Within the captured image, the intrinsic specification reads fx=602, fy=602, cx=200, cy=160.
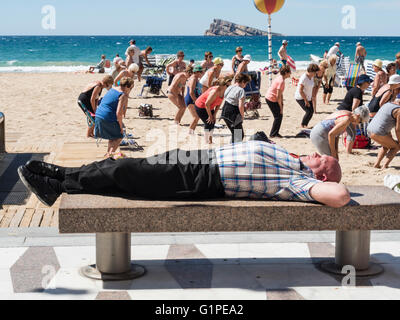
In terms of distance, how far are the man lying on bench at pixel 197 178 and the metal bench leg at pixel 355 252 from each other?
0.52 m

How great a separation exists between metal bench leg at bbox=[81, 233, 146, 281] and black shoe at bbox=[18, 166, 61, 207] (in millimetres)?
411

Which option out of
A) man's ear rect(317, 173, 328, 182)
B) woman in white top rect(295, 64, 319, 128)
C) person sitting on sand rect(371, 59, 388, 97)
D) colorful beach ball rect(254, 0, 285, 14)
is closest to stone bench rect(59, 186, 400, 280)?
man's ear rect(317, 173, 328, 182)

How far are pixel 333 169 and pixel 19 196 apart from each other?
3827 millimetres

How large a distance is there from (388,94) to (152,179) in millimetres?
6481

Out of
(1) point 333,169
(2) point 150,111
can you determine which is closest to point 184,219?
(1) point 333,169

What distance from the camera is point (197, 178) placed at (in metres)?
3.98

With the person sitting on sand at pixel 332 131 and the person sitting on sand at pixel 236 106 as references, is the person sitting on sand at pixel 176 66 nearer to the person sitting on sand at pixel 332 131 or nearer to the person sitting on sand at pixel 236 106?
the person sitting on sand at pixel 236 106

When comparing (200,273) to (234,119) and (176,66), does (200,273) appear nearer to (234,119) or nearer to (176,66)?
(234,119)

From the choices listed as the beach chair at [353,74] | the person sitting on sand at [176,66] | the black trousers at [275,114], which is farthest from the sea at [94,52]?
the black trousers at [275,114]

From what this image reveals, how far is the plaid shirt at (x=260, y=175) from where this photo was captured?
13.1ft

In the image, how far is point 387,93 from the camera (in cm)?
943

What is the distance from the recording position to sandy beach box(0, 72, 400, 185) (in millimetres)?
9352

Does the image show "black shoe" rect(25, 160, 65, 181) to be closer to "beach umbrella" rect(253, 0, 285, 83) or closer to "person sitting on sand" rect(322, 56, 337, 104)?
"person sitting on sand" rect(322, 56, 337, 104)
